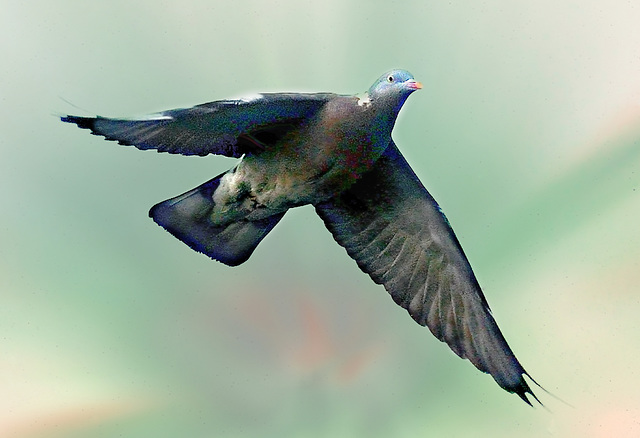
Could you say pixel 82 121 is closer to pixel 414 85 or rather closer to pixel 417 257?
pixel 414 85

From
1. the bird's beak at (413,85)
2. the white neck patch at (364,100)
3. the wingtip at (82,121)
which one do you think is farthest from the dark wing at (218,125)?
the bird's beak at (413,85)

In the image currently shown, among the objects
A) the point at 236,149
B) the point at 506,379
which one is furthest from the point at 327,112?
the point at 506,379

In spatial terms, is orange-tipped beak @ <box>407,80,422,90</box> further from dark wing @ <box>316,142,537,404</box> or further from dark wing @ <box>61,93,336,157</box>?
dark wing @ <box>316,142,537,404</box>

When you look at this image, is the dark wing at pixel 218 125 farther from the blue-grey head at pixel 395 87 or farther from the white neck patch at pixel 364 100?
the blue-grey head at pixel 395 87

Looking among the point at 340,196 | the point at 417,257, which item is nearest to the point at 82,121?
the point at 340,196

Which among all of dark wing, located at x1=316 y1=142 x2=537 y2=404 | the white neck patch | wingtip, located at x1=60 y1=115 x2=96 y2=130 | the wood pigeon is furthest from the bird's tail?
wingtip, located at x1=60 y1=115 x2=96 y2=130

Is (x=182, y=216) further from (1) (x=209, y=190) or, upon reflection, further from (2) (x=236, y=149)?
(2) (x=236, y=149)
